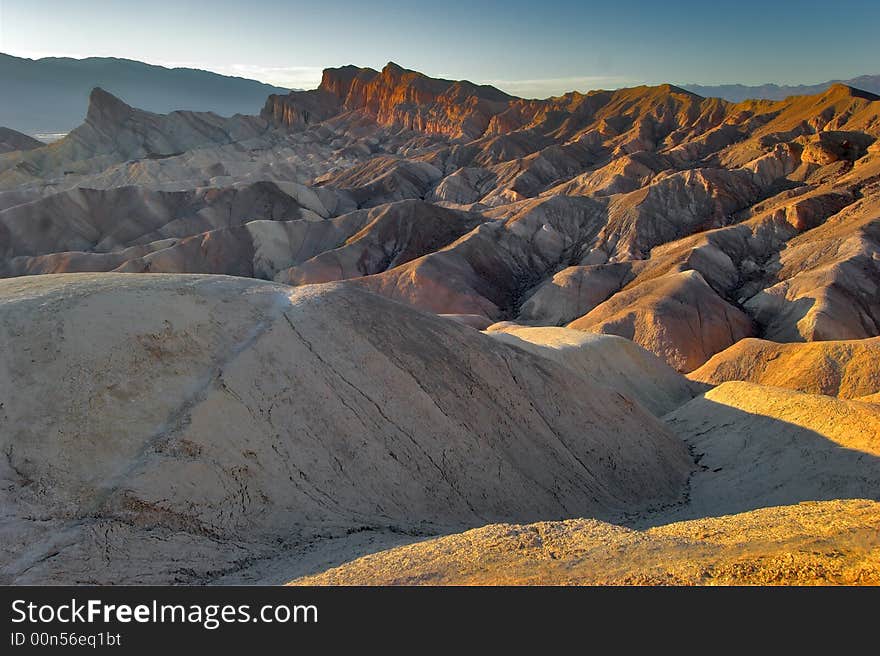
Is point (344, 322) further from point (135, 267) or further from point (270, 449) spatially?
point (135, 267)

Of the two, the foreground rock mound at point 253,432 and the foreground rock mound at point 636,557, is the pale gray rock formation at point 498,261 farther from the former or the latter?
the foreground rock mound at point 636,557

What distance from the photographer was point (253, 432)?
1075cm

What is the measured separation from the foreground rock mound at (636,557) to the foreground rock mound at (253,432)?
86.0 inches

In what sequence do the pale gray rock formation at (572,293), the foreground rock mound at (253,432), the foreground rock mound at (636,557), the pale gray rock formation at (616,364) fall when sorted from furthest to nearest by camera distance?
the pale gray rock formation at (572,293)
the pale gray rock formation at (616,364)
the foreground rock mound at (253,432)
the foreground rock mound at (636,557)

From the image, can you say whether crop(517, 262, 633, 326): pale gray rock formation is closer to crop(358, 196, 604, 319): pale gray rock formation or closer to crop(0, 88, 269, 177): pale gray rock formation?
crop(358, 196, 604, 319): pale gray rock formation

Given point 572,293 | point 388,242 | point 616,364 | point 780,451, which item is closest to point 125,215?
point 388,242

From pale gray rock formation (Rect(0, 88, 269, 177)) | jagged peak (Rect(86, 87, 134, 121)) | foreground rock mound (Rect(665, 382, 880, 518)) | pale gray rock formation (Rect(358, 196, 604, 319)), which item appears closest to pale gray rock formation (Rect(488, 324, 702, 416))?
foreground rock mound (Rect(665, 382, 880, 518))

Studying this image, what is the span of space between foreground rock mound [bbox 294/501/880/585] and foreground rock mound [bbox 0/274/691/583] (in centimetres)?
218

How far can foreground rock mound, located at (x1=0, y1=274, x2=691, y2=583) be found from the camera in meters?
8.76

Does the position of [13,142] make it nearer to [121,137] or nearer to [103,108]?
[103,108]

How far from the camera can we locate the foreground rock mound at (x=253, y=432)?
8.76 meters

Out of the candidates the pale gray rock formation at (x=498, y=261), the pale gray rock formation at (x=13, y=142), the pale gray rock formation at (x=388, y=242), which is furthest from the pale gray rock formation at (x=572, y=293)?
the pale gray rock formation at (x=13, y=142)

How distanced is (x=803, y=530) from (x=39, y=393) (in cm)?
1166

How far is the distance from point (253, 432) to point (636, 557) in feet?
21.7
